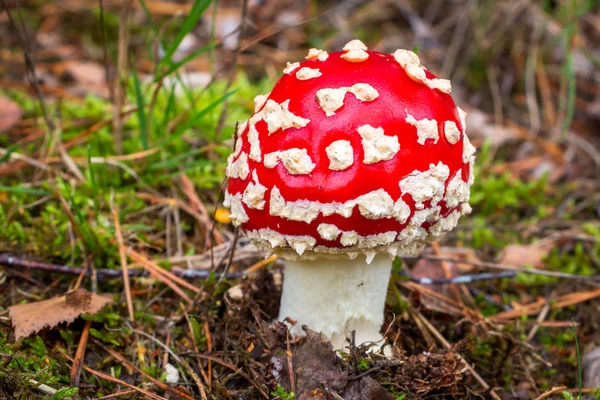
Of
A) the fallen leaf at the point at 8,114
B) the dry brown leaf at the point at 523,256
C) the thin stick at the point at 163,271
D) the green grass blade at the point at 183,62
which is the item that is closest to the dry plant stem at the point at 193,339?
the thin stick at the point at 163,271


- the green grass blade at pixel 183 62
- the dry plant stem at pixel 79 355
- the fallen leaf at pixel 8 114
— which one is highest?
the green grass blade at pixel 183 62

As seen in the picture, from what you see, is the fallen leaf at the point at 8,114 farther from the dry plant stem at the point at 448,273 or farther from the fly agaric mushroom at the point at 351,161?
the dry plant stem at the point at 448,273

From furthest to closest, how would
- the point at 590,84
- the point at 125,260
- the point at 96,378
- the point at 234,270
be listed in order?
the point at 590,84 → the point at 234,270 → the point at 125,260 → the point at 96,378

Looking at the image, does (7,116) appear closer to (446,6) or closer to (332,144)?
(332,144)

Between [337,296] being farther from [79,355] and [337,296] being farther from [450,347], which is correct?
[79,355]

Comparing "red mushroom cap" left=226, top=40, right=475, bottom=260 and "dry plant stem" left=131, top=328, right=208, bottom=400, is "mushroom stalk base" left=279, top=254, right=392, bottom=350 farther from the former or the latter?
"dry plant stem" left=131, top=328, right=208, bottom=400

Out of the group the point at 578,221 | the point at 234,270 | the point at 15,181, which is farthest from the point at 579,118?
the point at 15,181
